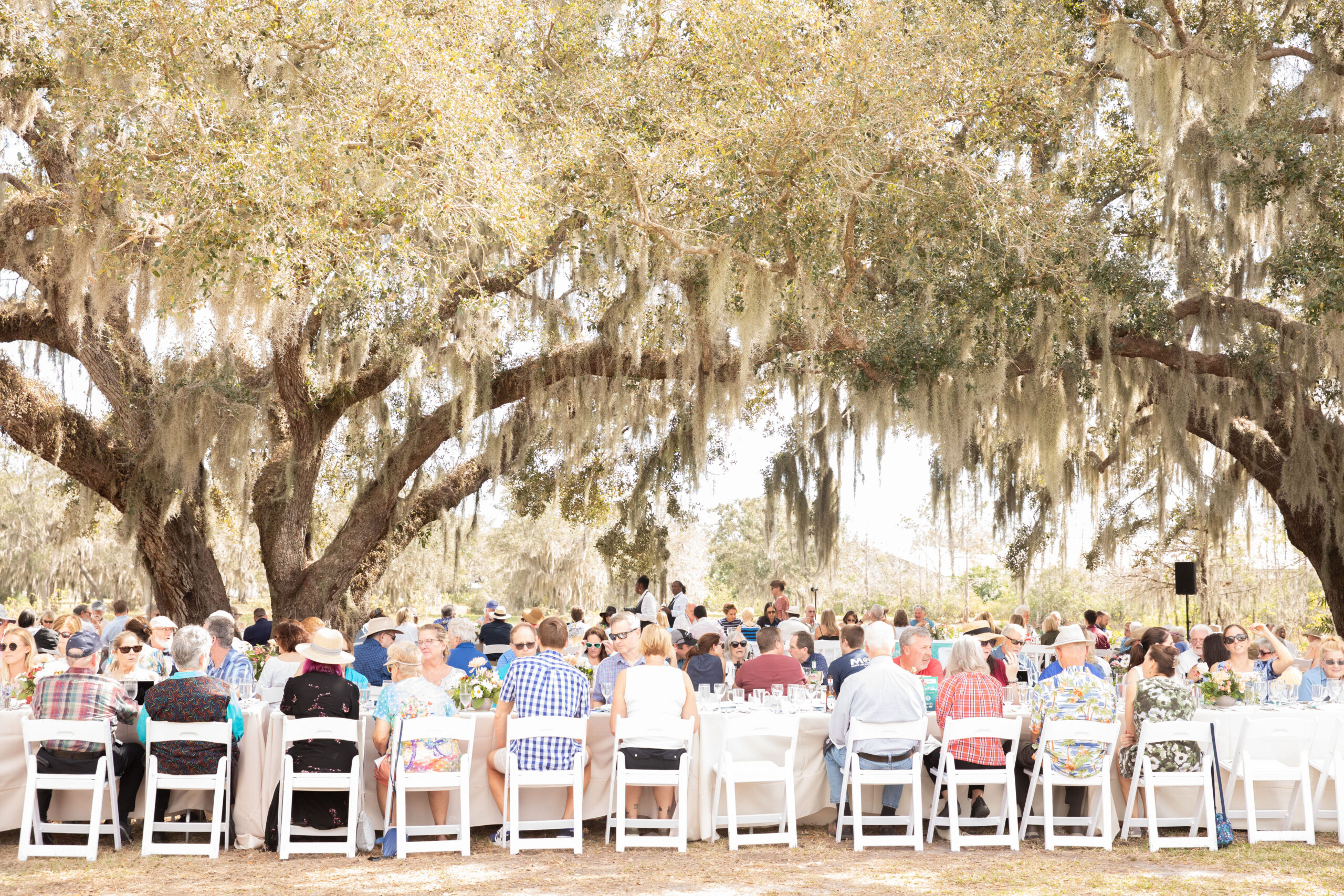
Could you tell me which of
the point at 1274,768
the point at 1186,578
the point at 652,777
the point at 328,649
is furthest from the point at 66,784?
the point at 1186,578

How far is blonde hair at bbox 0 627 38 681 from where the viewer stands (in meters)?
6.80

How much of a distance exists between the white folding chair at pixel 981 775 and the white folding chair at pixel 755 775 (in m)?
0.68

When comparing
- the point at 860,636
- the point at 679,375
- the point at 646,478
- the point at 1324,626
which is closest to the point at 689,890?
the point at 860,636

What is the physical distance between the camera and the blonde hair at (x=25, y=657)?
22.3ft

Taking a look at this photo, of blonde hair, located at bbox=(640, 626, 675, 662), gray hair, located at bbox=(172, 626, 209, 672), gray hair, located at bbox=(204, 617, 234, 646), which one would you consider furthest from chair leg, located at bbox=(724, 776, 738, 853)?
gray hair, located at bbox=(204, 617, 234, 646)

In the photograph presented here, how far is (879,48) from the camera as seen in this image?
819 centimetres

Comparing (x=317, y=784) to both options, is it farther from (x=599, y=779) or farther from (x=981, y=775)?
(x=981, y=775)

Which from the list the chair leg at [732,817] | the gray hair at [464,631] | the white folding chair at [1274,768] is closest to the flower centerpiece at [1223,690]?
the white folding chair at [1274,768]

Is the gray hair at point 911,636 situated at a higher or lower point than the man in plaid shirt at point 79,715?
higher

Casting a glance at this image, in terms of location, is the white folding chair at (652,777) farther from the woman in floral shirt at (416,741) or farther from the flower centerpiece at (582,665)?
the flower centerpiece at (582,665)

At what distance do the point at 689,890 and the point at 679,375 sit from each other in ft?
24.9

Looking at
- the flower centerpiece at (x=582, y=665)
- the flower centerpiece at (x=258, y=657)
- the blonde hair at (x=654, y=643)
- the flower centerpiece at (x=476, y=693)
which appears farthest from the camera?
the flower centerpiece at (x=258, y=657)

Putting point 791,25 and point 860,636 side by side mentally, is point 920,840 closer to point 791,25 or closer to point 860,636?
point 860,636

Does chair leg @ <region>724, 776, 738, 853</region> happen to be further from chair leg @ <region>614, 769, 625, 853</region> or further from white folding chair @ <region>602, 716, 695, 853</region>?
chair leg @ <region>614, 769, 625, 853</region>
